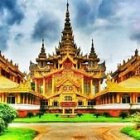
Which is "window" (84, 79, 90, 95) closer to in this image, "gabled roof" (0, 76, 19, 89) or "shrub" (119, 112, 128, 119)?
"gabled roof" (0, 76, 19, 89)

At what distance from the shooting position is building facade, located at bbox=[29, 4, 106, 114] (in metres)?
66.3

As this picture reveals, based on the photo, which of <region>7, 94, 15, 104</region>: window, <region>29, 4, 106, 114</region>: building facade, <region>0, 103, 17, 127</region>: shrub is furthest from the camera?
<region>29, 4, 106, 114</region>: building facade

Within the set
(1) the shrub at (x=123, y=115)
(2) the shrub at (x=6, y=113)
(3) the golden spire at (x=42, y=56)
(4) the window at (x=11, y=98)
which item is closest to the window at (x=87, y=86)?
(3) the golden spire at (x=42, y=56)

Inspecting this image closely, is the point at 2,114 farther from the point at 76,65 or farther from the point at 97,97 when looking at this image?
the point at 76,65

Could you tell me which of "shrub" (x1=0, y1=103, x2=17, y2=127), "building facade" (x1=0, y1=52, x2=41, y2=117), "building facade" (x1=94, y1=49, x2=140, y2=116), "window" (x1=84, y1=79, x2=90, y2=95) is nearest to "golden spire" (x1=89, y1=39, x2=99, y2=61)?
"window" (x1=84, y1=79, x2=90, y2=95)

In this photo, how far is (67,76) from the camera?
67438mm

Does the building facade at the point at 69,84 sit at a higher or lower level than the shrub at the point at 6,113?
higher

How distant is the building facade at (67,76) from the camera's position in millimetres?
66312

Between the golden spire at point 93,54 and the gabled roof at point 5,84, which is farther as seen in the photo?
the golden spire at point 93,54

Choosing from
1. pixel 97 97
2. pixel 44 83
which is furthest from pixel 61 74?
pixel 97 97

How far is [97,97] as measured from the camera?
2685 inches

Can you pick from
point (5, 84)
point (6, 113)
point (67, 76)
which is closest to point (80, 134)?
point (6, 113)

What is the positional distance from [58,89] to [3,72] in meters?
9.40

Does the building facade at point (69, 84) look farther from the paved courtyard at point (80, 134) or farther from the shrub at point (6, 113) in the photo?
the shrub at point (6, 113)
